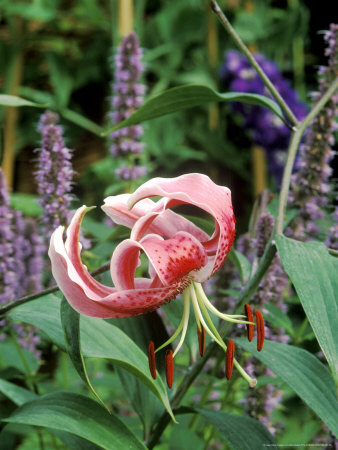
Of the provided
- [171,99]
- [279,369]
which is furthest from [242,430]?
[171,99]

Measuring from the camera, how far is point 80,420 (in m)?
0.34

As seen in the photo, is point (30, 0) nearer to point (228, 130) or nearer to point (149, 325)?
point (228, 130)

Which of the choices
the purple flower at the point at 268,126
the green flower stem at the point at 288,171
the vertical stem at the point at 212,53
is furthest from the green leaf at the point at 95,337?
the vertical stem at the point at 212,53

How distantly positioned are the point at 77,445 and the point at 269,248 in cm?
16

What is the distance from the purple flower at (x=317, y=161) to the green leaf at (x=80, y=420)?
9.5 inches

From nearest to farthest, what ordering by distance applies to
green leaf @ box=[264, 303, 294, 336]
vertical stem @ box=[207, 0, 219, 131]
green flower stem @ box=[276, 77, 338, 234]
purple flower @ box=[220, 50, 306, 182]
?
1. green flower stem @ box=[276, 77, 338, 234]
2. green leaf @ box=[264, 303, 294, 336]
3. purple flower @ box=[220, 50, 306, 182]
4. vertical stem @ box=[207, 0, 219, 131]

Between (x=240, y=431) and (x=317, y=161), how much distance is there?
9.3 inches

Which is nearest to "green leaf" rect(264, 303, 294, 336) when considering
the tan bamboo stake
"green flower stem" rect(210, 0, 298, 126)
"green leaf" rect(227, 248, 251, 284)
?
"green leaf" rect(227, 248, 251, 284)

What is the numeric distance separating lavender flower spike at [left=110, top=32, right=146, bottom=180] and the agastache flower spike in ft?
1.04

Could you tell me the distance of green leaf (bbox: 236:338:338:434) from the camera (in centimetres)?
34

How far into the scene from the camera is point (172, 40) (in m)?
1.99

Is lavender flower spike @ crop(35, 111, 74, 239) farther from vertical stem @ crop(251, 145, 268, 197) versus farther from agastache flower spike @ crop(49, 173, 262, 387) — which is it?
vertical stem @ crop(251, 145, 268, 197)

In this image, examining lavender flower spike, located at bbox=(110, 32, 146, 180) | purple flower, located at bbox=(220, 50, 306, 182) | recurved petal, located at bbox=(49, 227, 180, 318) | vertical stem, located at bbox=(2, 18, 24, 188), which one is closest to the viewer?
recurved petal, located at bbox=(49, 227, 180, 318)

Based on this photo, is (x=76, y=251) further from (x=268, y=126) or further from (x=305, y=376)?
(x=268, y=126)
